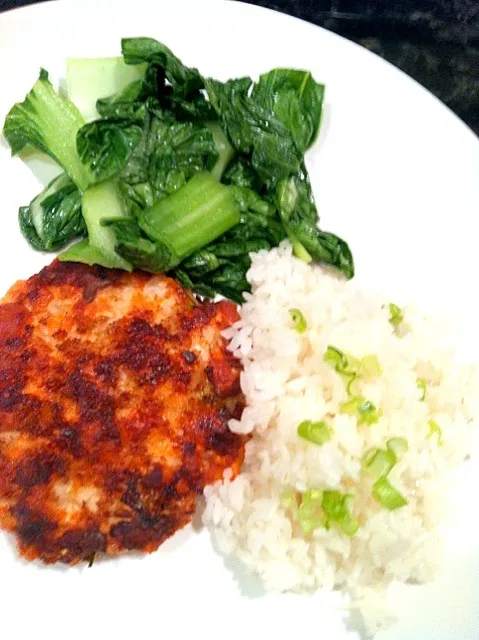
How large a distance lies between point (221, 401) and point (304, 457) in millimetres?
443

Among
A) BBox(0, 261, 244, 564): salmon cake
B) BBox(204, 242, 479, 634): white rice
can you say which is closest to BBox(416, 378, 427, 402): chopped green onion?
BBox(204, 242, 479, 634): white rice

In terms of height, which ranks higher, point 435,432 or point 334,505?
point 435,432

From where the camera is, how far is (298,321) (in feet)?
8.70

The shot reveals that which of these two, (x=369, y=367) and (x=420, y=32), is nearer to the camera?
(x=369, y=367)

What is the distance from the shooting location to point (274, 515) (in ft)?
8.01

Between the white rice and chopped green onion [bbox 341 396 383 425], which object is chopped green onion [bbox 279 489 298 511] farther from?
chopped green onion [bbox 341 396 383 425]

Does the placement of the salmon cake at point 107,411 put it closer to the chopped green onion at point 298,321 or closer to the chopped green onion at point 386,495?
the chopped green onion at point 298,321

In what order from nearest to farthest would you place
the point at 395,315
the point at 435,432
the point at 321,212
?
the point at 435,432 → the point at 395,315 → the point at 321,212

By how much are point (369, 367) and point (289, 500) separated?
0.65 m

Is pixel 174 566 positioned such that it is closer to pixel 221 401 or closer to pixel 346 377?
pixel 221 401

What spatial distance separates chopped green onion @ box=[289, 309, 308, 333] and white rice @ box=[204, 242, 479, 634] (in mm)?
27

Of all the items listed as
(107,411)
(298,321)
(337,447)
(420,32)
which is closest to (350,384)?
(337,447)

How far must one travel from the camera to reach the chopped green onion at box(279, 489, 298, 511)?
245cm

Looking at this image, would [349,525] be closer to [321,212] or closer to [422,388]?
[422,388]
